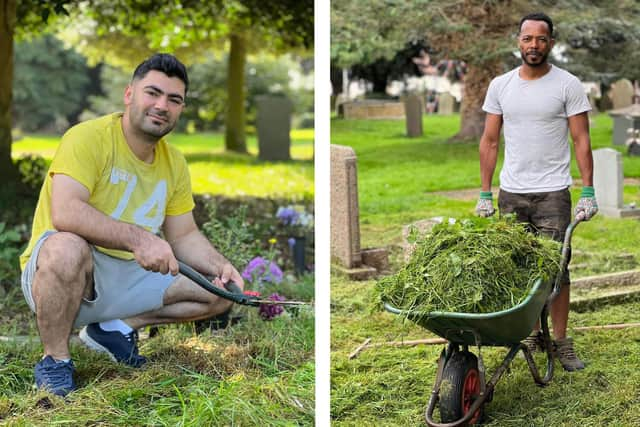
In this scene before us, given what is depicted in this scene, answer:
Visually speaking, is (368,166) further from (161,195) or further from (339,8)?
(161,195)

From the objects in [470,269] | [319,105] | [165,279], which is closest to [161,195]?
[165,279]

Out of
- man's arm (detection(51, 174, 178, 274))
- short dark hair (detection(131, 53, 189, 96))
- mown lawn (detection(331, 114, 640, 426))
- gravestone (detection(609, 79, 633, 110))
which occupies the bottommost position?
mown lawn (detection(331, 114, 640, 426))

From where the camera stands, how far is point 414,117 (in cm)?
727

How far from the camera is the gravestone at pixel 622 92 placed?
6.12 m

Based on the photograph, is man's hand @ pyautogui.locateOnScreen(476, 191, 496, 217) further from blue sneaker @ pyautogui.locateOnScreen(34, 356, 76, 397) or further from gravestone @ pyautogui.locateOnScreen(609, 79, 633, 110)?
gravestone @ pyautogui.locateOnScreen(609, 79, 633, 110)

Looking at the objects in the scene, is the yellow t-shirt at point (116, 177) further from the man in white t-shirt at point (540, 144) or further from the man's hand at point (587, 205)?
the man's hand at point (587, 205)

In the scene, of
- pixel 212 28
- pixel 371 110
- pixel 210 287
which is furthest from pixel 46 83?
pixel 210 287

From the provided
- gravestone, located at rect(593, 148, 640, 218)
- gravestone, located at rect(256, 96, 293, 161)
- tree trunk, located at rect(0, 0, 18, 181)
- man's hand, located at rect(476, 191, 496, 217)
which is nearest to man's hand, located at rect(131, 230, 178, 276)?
man's hand, located at rect(476, 191, 496, 217)

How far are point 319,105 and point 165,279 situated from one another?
120 cm

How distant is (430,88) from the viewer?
7777mm

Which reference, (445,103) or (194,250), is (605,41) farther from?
(194,250)

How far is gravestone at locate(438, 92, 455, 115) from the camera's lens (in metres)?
7.36

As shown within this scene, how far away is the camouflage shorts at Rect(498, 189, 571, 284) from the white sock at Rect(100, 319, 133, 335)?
70.3 inches

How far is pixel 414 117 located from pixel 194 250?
150 inches
